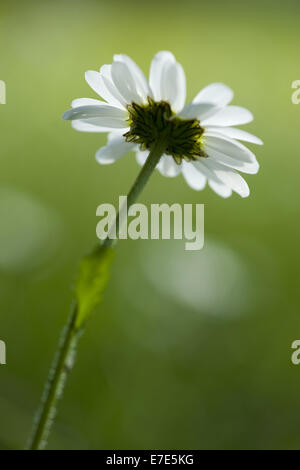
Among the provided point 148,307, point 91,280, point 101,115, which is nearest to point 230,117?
point 101,115

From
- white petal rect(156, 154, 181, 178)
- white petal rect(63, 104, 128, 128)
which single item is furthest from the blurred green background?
white petal rect(63, 104, 128, 128)

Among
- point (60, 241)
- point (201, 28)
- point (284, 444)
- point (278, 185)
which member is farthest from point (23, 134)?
point (201, 28)

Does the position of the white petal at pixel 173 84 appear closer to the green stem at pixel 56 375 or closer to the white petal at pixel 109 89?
the white petal at pixel 109 89

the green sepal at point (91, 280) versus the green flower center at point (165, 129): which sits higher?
the green flower center at point (165, 129)

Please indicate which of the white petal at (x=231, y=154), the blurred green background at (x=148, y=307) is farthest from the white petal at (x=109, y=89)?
the blurred green background at (x=148, y=307)

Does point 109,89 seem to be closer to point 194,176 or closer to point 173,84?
point 173,84

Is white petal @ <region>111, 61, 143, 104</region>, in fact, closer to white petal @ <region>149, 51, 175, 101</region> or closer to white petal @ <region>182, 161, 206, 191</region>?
white petal @ <region>149, 51, 175, 101</region>

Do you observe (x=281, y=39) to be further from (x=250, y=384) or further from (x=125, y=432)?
(x=125, y=432)
